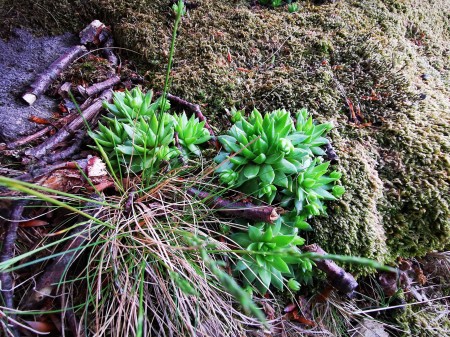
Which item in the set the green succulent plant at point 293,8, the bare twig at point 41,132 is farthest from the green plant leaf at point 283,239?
the green succulent plant at point 293,8

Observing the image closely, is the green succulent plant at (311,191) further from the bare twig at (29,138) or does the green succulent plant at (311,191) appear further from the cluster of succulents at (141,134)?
the bare twig at (29,138)

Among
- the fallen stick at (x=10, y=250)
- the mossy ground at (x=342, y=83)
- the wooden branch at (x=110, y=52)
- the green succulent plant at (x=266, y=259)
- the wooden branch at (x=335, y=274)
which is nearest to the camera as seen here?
the fallen stick at (x=10, y=250)

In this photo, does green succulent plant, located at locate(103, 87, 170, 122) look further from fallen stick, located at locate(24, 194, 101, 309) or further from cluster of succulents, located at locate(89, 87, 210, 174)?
fallen stick, located at locate(24, 194, 101, 309)

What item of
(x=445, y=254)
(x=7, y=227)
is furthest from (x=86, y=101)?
(x=445, y=254)

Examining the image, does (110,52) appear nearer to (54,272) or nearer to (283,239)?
(54,272)

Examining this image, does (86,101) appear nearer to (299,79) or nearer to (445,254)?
(299,79)

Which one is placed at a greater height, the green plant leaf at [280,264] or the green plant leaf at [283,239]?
the green plant leaf at [283,239]

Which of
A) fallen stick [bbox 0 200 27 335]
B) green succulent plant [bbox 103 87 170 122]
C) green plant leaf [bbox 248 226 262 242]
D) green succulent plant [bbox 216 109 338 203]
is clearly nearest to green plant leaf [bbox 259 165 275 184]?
green succulent plant [bbox 216 109 338 203]
